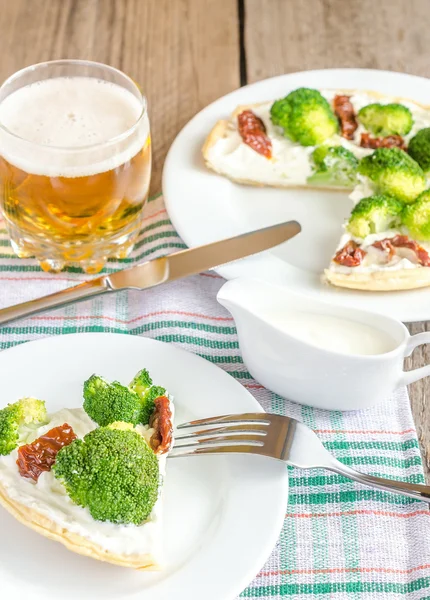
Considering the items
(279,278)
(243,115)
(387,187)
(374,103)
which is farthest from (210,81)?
(279,278)

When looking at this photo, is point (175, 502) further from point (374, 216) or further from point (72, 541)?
point (374, 216)

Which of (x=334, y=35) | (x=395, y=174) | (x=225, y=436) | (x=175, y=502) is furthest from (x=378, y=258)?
(x=334, y=35)

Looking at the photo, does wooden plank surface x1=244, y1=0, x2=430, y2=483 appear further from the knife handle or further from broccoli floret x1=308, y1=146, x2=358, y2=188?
the knife handle

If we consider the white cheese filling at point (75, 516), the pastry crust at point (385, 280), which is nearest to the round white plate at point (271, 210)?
the pastry crust at point (385, 280)

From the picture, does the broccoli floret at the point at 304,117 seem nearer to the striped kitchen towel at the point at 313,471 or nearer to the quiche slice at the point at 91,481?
the striped kitchen towel at the point at 313,471

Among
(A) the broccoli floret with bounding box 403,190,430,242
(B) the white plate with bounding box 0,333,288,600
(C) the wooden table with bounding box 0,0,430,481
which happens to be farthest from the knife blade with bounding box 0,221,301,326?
(C) the wooden table with bounding box 0,0,430,481

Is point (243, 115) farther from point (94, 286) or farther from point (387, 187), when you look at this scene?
point (94, 286)
